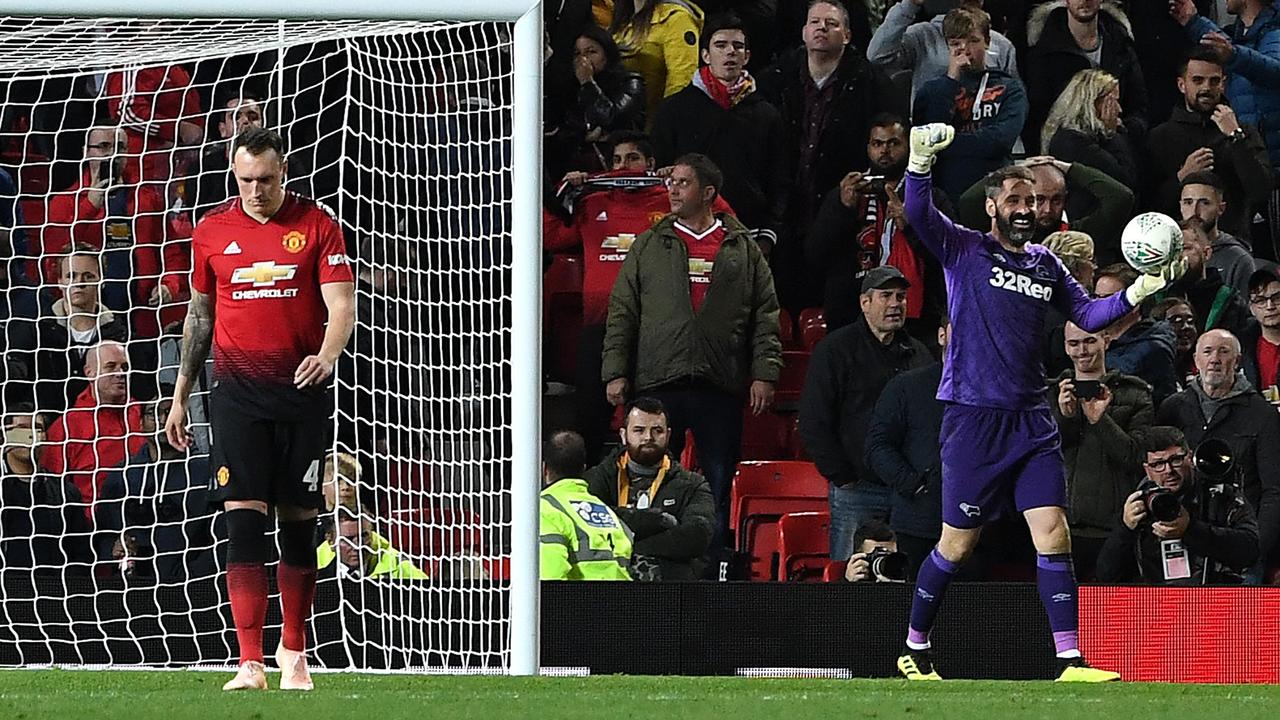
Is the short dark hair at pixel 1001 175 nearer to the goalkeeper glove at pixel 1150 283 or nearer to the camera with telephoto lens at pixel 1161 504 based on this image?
the goalkeeper glove at pixel 1150 283

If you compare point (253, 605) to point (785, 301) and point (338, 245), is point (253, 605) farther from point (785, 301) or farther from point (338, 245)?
point (785, 301)

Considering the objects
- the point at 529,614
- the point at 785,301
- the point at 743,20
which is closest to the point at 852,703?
the point at 529,614

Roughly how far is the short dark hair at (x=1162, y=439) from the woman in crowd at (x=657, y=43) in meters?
2.84

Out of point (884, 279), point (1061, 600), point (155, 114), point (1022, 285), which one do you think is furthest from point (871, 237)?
point (155, 114)

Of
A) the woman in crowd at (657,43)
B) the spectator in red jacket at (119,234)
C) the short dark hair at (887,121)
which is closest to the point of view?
the spectator in red jacket at (119,234)

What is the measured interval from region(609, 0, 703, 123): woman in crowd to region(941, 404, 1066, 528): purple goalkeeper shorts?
10.3 feet

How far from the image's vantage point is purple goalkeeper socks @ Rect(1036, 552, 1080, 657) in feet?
22.2

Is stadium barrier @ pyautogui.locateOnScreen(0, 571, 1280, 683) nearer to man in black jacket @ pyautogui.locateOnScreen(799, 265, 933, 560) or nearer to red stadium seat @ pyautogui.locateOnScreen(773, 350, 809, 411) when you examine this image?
man in black jacket @ pyautogui.locateOnScreen(799, 265, 933, 560)

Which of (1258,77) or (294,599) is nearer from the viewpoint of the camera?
(294,599)

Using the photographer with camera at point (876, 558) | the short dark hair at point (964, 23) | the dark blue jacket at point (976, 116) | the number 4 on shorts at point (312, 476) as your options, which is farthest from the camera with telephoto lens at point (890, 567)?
the number 4 on shorts at point (312, 476)

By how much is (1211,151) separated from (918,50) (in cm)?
152

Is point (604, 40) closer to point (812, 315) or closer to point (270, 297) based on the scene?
point (812, 315)

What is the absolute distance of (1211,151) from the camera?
9406 mm

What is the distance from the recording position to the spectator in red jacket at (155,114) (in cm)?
890
